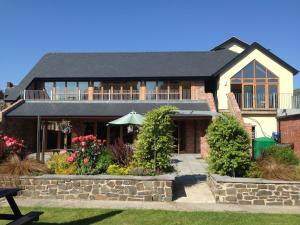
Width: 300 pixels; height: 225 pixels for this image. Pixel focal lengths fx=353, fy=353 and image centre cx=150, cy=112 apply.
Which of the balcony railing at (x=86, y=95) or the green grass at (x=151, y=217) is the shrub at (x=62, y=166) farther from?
the balcony railing at (x=86, y=95)

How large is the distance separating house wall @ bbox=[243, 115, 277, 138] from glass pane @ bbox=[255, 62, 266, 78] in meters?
3.12

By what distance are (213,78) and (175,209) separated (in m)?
18.2

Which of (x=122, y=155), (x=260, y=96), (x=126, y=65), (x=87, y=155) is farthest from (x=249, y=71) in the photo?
(x=87, y=155)

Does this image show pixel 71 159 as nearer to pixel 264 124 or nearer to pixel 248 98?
pixel 264 124

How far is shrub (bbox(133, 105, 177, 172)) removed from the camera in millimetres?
10766

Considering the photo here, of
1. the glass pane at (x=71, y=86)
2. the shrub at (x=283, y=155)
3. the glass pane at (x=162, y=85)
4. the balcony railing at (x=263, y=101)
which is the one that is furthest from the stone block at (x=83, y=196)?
the glass pane at (x=71, y=86)

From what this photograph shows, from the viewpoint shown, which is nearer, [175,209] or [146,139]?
[175,209]

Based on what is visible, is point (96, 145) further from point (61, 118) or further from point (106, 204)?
point (61, 118)

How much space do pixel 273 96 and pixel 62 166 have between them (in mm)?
17234

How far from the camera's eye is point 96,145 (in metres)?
11.0

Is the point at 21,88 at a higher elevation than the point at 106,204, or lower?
higher

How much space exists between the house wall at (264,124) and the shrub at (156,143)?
13.2 m

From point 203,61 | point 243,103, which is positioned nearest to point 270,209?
point 243,103

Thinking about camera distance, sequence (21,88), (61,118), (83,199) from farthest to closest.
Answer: (21,88) → (61,118) → (83,199)
